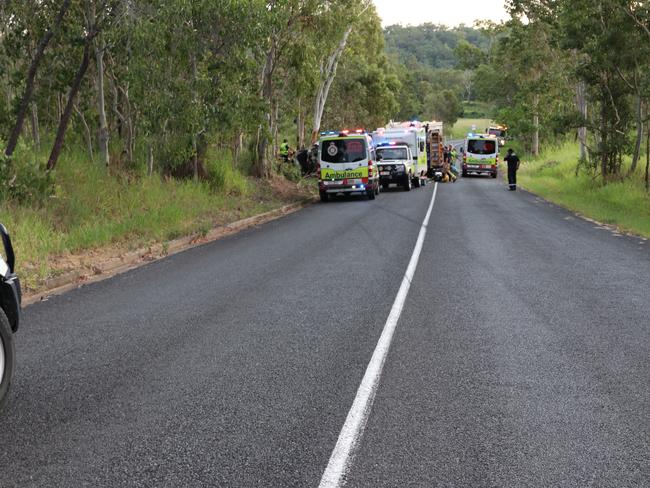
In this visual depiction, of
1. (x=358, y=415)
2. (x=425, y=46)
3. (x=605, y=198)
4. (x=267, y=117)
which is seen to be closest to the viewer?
(x=358, y=415)

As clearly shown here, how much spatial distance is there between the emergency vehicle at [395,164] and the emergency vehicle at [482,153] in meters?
14.8

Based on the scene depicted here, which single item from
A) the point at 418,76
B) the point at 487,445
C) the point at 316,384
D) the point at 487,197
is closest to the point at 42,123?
the point at 487,197

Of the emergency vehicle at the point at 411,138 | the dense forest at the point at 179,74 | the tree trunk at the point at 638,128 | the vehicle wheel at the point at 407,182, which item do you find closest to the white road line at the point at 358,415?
the dense forest at the point at 179,74

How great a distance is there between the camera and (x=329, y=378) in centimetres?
536

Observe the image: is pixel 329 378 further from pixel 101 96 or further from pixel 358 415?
pixel 101 96

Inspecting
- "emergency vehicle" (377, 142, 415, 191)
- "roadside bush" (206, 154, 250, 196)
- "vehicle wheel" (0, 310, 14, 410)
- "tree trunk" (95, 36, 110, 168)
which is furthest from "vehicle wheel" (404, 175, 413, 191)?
"vehicle wheel" (0, 310, 14, 410)

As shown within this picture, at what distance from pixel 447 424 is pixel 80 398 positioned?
8.66 feet

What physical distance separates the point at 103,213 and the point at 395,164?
20.8 meters

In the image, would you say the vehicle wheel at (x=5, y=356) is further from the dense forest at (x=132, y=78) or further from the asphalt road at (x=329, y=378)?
the dense forest at (x=132, y=78)

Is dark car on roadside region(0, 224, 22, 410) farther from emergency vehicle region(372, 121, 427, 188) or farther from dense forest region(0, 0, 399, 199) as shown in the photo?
emergency vehicle region(372, 121, 427, 188)

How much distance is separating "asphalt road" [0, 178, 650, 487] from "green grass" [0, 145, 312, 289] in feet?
5.54

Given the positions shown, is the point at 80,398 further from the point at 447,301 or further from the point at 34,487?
the point at 447,301

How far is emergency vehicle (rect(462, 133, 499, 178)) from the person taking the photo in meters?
47.0

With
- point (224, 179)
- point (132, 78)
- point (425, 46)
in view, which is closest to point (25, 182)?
point (132, 78)
